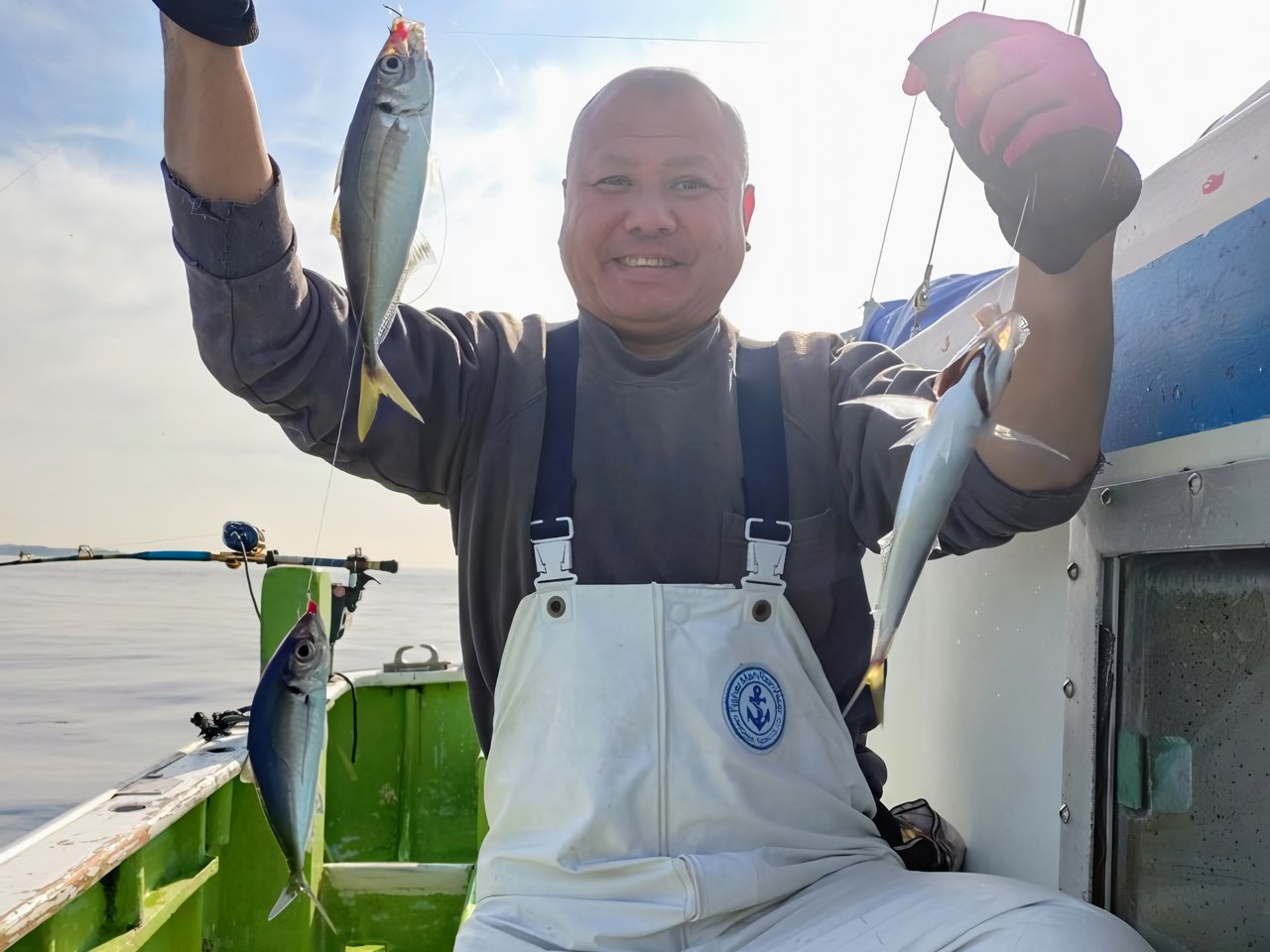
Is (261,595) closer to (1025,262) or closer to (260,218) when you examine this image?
(260,218)

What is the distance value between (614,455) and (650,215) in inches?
22.4

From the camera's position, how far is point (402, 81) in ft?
4.50

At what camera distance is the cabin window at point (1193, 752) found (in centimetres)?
170

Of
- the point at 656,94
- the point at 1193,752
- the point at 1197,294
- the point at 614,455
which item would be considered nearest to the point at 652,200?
the point at 656,94

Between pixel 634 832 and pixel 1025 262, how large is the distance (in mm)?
1290

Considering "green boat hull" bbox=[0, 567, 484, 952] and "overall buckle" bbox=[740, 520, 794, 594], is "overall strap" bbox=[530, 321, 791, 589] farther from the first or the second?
"green boat hull" bbox=[0, 567, 484, 952]

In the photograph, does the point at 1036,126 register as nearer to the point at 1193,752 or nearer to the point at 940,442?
the point at 940,442

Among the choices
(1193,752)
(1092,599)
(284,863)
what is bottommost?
(284,863)

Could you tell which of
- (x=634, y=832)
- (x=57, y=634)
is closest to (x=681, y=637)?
(x=634, y=832)

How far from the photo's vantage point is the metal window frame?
5.72 feet

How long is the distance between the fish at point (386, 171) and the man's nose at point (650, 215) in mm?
898

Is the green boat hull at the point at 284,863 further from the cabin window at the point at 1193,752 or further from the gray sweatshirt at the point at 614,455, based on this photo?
the cabin window at the point at 1193,752

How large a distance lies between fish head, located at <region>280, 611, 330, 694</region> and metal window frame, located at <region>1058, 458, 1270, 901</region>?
148 centimetres

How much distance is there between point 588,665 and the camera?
1957 mm
